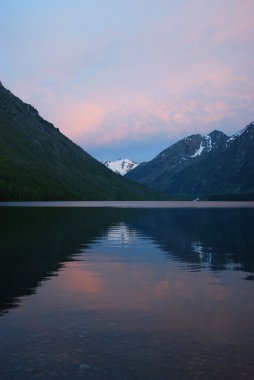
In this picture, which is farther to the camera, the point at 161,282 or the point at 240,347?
the point at 161,282

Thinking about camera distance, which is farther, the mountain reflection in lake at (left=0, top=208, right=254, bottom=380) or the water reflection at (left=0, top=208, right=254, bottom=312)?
the water reflection at (left=0, top=208, right=254, bottom=312)

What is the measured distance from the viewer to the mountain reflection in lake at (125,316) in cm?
1750

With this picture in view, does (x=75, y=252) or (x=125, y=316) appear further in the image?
(x=75, y=252)

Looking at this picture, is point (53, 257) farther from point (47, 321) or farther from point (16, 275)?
point (47, 321)

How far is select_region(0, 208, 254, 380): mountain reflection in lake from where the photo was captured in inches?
689

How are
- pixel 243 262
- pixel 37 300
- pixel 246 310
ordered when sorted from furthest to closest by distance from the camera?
pixel 243 262, pixel 37 300, pixel 246 310

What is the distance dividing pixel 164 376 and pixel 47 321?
8675 mm

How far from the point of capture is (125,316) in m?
24.5

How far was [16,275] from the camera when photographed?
119 ft

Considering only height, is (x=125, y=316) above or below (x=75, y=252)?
below

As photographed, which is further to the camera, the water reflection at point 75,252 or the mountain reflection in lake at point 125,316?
the water reflection at point 75,252

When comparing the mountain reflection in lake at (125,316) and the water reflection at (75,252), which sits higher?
the water reflection at (75,252)

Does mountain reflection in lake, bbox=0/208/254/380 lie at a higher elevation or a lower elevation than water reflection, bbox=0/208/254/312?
lower

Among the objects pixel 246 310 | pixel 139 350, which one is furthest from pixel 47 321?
pixel 246 310
